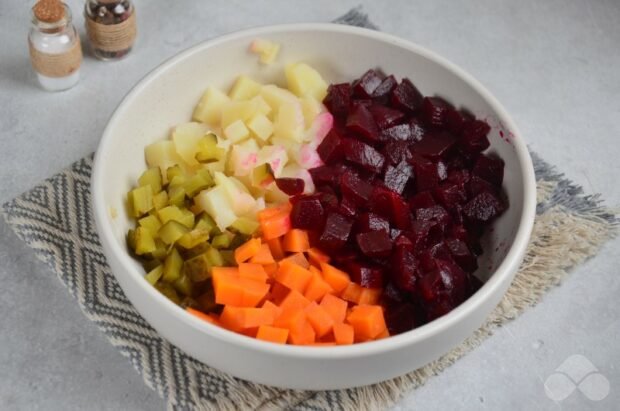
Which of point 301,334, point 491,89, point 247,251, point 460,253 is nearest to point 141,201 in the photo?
point 247,251

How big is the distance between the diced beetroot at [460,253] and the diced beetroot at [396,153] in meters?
0.24

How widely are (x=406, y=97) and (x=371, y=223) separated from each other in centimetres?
44

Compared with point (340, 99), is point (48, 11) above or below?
below

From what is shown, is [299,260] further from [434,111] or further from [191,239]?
[434,111]

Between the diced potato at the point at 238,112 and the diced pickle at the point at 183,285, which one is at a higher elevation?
the diced potato at the point at 238,112

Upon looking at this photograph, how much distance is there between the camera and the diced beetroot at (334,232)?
2.03 meters

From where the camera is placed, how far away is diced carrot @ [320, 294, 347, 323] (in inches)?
76.2

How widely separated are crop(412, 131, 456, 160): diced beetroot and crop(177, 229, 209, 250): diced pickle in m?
0.57

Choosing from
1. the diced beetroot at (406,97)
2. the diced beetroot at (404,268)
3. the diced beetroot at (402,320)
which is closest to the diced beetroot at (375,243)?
the diced beetroot at (404,268)

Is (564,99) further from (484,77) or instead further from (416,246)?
(416,246)

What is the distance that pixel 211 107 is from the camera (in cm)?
237

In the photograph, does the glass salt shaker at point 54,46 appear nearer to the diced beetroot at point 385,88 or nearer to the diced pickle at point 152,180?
the diced pickle at point 152,180

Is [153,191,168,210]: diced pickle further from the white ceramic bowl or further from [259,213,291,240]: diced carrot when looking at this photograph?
[259,213,291,240]: diced carrot

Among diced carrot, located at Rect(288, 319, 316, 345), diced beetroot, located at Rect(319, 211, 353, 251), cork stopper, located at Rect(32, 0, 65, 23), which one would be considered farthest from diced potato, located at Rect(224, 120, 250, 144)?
cork stopper, located at Rect(32, 0, 65, 23)
